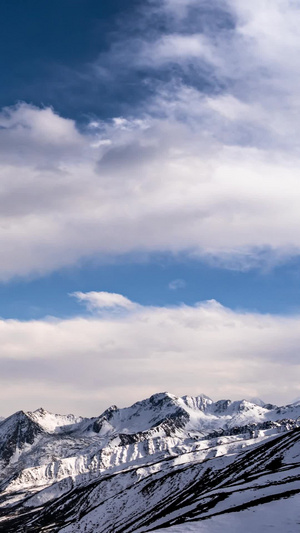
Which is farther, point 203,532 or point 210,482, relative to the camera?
point 210,482

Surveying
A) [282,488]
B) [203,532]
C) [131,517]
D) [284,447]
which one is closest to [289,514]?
[203,532]

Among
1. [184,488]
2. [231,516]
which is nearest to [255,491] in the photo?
[231,516]

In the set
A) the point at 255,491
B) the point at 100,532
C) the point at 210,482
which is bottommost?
the point at 100,532

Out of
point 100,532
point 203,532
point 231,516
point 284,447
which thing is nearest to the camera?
point 203,532

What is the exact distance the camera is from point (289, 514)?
52.9 m

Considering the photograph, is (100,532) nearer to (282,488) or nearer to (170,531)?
(282,488)

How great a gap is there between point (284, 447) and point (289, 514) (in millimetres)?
136501

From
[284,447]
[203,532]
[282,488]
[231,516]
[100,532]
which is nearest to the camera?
[203,532]

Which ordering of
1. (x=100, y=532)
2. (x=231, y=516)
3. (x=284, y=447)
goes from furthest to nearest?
(x=100, y=532), (x=284, y=447), (x=231, y=516)

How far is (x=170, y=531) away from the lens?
51.6 m

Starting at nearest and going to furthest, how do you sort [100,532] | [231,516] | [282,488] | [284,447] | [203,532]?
[203,532]
[231,516]
[282,488]
[284,447]
[100,532]

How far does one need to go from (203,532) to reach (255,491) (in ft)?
109

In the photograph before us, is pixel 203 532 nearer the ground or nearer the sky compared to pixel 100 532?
nearer the sky

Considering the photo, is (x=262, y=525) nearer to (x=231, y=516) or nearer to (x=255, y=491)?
(x=231, y=516)
